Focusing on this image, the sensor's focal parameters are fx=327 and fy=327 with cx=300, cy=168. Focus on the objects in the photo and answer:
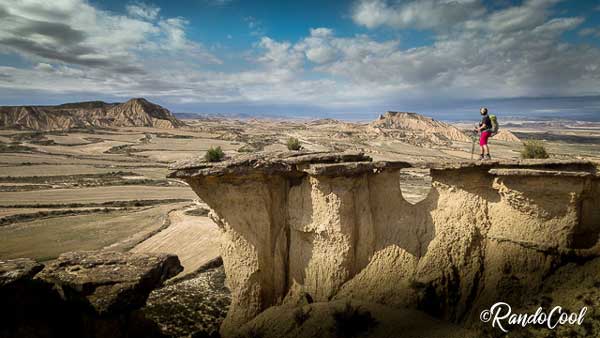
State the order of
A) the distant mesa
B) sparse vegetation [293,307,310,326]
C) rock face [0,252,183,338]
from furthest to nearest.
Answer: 1. the distant mesa
2. sparse vegetation [293,307,310,326]
3. rock face [0,252,183,338]

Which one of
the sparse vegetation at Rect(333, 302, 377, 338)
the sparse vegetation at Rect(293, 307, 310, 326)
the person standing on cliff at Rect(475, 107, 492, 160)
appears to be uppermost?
the person standing on cliff at Rect(475, 107, 492, 160)

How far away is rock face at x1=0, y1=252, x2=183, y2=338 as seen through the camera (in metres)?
10.2

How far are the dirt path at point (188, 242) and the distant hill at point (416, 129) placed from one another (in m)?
98.2

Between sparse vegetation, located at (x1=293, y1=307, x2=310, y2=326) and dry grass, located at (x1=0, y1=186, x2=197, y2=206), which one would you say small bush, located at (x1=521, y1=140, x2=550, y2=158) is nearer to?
sparse vegetation, located at (x1=293, y1=307, x2=310, y2=326)

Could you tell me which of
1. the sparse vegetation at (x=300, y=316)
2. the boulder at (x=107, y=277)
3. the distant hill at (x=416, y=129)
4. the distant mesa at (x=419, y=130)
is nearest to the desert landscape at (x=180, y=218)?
the sparse vegetation at (x=300, y=316)

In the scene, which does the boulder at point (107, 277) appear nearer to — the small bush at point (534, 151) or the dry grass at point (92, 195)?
the small bush at point (534, 151)

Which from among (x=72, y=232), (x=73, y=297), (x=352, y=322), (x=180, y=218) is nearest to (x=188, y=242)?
(x=180, y=218)

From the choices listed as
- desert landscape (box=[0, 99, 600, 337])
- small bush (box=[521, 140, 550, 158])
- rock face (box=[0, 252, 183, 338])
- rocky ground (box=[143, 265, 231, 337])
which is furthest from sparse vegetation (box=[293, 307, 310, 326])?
small bush (box=[521, 140, 550, 158])

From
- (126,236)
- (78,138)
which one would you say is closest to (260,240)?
(126,236)

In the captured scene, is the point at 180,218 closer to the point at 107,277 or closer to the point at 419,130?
the point at 107,277

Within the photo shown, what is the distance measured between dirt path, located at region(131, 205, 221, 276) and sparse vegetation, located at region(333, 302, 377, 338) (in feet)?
46.6

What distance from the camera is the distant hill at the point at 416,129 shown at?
127600mm

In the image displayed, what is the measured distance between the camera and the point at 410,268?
42.3ft

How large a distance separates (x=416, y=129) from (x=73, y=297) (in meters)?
178
